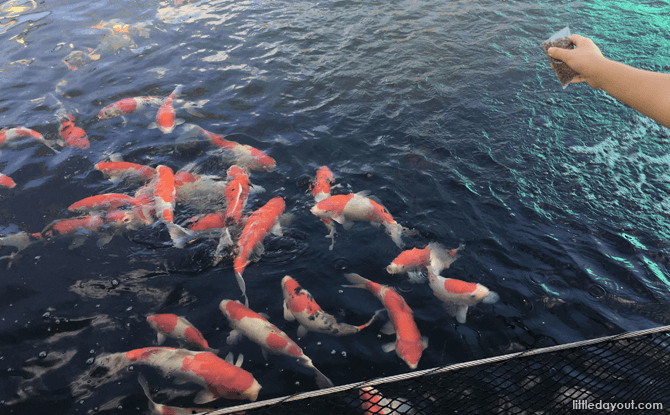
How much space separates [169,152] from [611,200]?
635 cm

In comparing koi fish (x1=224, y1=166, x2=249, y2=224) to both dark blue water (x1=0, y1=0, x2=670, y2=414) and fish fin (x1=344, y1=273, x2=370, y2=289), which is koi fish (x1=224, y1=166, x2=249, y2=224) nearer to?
dark blue water (x1=0, y1=0, x2=670, y2=414)

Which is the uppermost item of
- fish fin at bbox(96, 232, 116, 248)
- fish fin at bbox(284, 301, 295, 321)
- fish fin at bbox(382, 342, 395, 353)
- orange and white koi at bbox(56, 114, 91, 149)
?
orange and white koi at bbox(56, 114, 91, 149)

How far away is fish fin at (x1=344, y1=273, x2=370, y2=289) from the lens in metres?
4.09

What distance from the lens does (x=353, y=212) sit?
4.72m

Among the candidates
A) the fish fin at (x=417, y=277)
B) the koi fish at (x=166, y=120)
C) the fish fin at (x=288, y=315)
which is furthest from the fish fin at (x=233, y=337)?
the koi fish at (x=166, y=120)

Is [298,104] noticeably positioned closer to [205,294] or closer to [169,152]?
[169,152]

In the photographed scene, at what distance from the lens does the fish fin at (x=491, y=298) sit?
3775 millimetres

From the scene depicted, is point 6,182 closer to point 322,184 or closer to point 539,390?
point 322,184

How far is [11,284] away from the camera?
14.1 ft

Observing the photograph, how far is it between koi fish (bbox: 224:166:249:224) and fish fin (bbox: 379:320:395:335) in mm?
2212

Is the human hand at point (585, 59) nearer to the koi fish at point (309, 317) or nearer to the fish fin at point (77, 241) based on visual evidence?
the koi fish at point (309, 317)

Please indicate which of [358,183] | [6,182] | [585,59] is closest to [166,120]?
[6,182]

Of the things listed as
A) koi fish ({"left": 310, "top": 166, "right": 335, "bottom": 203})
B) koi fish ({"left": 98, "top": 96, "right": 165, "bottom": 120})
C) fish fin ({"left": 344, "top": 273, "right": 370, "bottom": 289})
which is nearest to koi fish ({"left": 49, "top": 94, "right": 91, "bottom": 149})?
koi fish ({"left": 98, "top": 96, "right": 165, "bottom": 120})

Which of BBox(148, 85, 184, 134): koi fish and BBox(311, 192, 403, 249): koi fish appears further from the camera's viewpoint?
BBox(148, 85, 184, 134): koi fish
